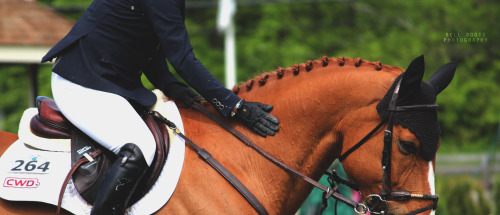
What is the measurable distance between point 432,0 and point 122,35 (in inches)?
755

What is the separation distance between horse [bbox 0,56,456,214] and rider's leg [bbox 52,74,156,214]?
27 centimetres

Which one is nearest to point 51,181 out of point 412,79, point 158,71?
point 158,71

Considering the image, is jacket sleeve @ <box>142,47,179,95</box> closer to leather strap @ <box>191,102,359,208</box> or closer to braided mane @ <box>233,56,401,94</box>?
braided mane @ <box>233,56,401,94</box>

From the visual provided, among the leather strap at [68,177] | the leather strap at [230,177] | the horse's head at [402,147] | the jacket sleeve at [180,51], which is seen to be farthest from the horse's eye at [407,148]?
the leather strap at [68,177]

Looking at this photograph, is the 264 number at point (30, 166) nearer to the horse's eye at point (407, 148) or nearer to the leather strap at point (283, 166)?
the leather strap at point (283, 166)

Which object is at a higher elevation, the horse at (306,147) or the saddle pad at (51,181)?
the horse at (306,147)

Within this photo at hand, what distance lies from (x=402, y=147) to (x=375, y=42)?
19.1 m

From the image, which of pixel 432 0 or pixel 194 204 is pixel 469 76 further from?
pixel 194 204

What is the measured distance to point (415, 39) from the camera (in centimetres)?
2088

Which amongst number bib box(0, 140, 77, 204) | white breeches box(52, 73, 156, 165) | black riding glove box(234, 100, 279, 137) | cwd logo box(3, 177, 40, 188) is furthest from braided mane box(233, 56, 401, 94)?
cwd logo box(3, 177, 40, 188)

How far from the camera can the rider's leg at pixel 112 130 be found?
2914 millimetres

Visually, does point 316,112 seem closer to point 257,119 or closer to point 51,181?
point 257,119

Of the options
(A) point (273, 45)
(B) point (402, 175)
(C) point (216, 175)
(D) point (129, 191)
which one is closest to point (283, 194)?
(C) point (216, 175)

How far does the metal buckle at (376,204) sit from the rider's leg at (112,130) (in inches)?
51.0
